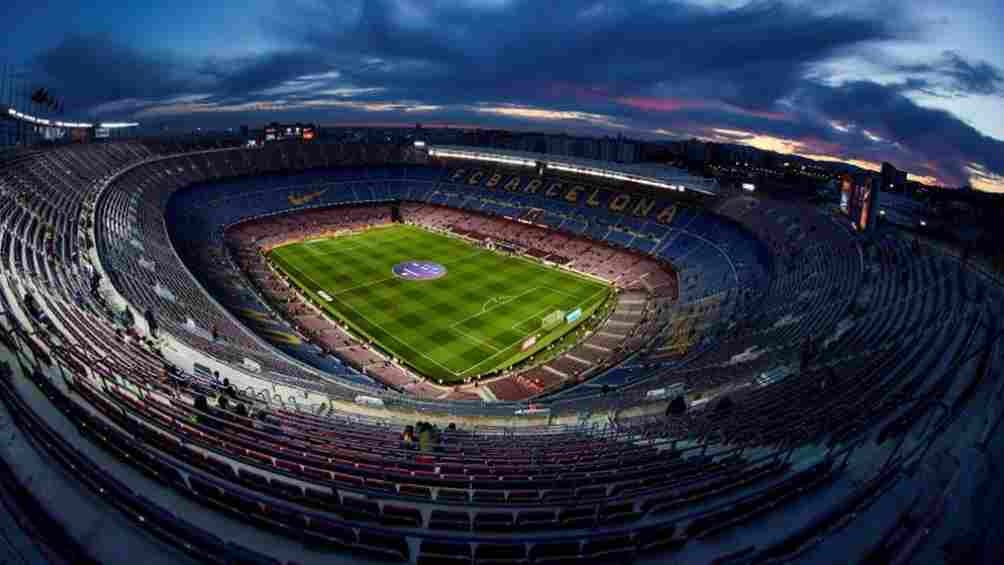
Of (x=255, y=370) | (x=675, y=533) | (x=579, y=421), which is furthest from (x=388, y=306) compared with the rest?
(x=675, y=533)

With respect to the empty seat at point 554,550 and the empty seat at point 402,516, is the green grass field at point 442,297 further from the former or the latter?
the empty seat at point 554,550

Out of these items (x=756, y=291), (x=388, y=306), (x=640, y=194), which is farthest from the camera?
(x=640, y=194)

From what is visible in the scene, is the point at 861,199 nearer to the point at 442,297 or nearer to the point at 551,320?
the point at 551,320

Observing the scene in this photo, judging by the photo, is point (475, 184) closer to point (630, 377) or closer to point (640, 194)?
point (640, 194)

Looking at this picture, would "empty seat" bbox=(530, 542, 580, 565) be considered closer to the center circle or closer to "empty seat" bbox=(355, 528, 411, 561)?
"empty seat" bbox=(355, 528, 411, 561)

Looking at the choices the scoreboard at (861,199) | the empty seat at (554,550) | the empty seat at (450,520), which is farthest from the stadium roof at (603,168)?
the empty seat at (450,520)

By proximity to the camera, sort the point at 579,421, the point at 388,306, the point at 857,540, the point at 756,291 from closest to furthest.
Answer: the point at 857,540
the point at 579,421
the point at 756,291
the point at 388,306

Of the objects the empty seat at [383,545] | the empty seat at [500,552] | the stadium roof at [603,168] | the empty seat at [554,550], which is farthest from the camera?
the stadium roof at [603,168]
